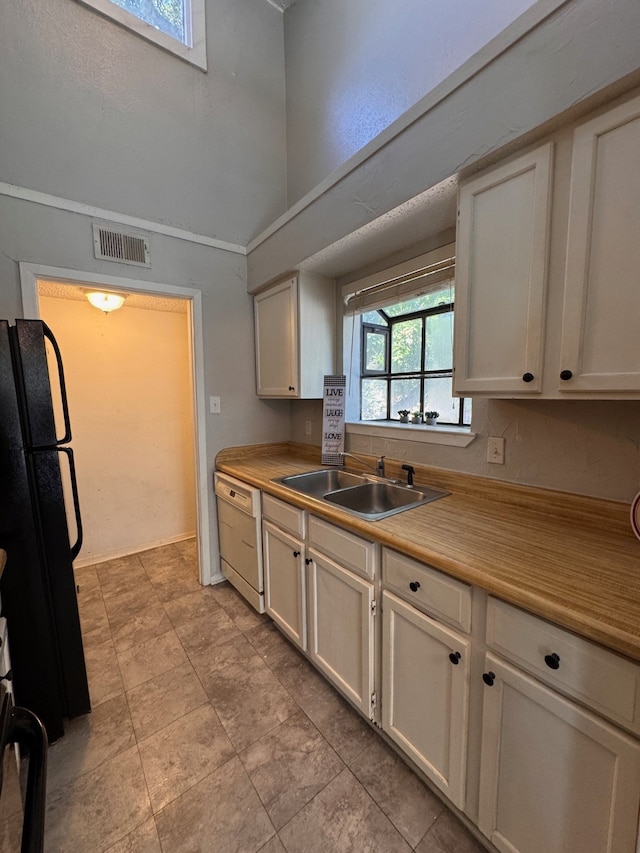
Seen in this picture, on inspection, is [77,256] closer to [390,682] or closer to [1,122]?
[1,122]

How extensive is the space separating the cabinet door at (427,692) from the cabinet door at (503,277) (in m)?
0.84

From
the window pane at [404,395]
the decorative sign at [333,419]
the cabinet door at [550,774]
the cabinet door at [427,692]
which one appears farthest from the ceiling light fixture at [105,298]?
the cabinet door at [550,774]

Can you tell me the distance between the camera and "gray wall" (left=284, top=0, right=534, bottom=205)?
5.27 feet

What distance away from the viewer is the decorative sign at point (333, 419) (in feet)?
7.47

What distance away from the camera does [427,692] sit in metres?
1.14

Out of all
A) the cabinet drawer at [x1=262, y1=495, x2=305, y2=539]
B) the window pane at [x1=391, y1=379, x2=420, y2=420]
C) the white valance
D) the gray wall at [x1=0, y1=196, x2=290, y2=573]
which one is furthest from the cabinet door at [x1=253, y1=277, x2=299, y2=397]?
the cabinet drawer at [x1=262, y1=495, x2=305, y2=539]

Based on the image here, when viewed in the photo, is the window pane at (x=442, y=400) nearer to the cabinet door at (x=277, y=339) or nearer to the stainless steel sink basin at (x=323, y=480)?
the stainless steel sink basin at (x=323, y=480)

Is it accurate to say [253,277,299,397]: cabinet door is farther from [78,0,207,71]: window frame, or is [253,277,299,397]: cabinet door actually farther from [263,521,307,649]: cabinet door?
[78,0,207,71]: window frame

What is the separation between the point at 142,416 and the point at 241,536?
5.19 feet

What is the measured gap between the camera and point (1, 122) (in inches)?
69.7

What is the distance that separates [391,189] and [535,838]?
2.17 metres

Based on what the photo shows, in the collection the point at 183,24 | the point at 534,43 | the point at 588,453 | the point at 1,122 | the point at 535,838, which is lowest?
the point at 535,838

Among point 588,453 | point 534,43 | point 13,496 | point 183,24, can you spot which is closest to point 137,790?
point 13,496

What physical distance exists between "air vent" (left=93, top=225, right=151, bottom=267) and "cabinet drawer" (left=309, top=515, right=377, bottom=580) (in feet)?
6.24
